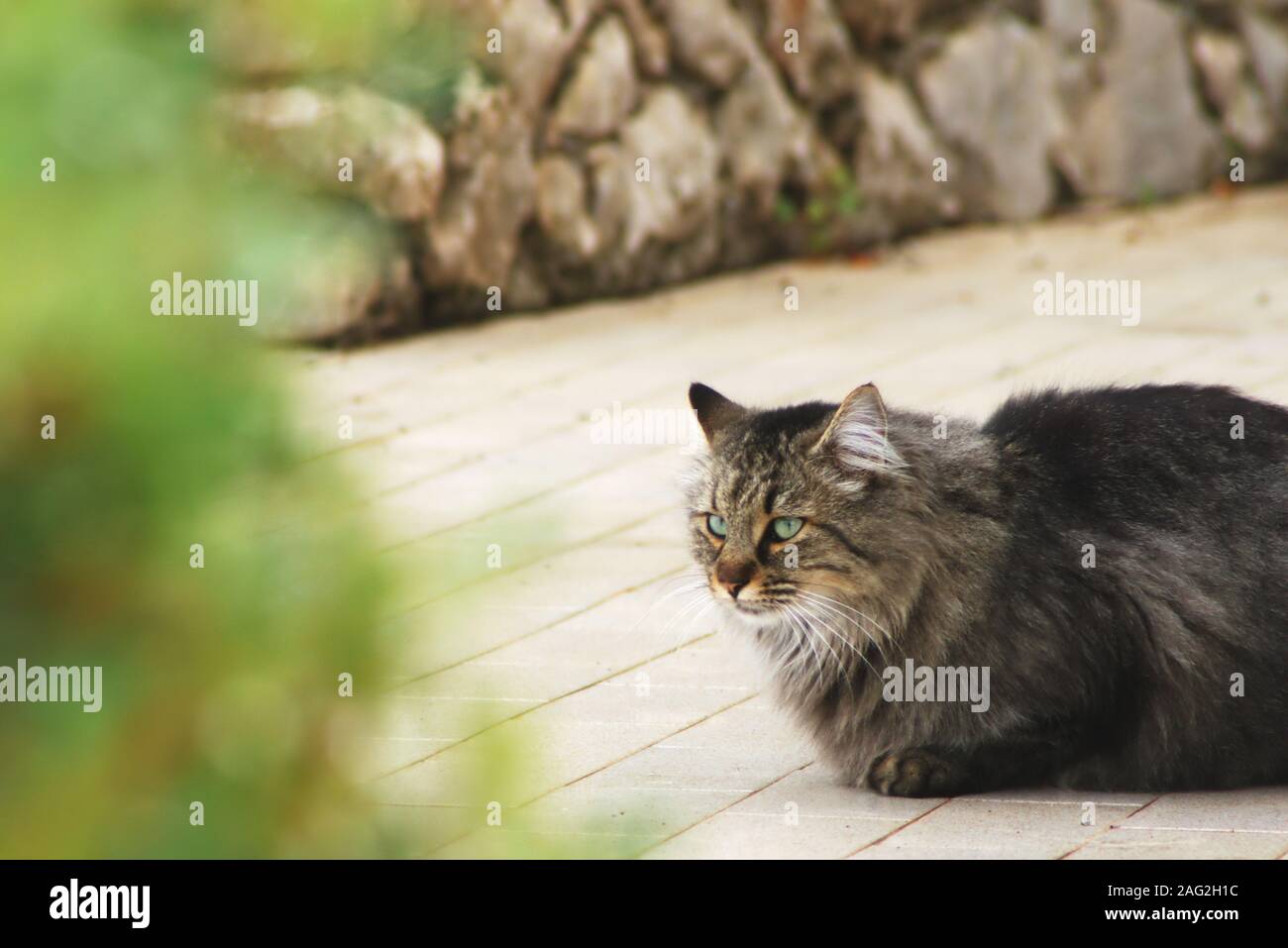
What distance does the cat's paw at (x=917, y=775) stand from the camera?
12.8 feet

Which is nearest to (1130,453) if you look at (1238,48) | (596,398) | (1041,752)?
(1041,752)

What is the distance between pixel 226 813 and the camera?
120 cm

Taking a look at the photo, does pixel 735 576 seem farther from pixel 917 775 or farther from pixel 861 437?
pixel 917 775

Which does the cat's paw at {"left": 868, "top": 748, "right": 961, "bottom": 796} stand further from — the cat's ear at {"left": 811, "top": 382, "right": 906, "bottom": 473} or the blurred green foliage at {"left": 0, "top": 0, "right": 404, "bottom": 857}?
the blurred green foliage at {"left": 0, "top": 0, "right": 404, "bottom": 857}

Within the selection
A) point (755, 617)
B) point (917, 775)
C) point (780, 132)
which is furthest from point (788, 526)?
point (780, 132)

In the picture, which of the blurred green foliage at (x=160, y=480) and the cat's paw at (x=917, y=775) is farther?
the cat's paw at (x=917, y=775)

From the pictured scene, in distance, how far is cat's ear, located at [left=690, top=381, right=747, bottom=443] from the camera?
435 cm

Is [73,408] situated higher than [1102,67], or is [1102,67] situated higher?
[1102,67]

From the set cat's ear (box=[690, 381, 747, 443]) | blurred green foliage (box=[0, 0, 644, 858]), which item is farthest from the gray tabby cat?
blurred green foliage (box=[0, 0, 644, 858])

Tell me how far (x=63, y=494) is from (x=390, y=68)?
16.0 inches

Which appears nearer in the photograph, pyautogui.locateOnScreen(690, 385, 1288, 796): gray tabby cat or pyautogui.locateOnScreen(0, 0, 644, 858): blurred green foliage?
pyautogui.locateOnScreen(0, 0, 644, 858): blurred green foliage

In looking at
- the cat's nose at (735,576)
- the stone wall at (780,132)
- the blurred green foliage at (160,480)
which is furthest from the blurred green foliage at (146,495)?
the stone wall at (780,132)

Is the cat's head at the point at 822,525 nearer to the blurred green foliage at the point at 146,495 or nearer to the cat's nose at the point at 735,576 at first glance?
the cat's nose at the point at 735,576

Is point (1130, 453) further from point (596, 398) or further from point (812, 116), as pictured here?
point (812, 116)
